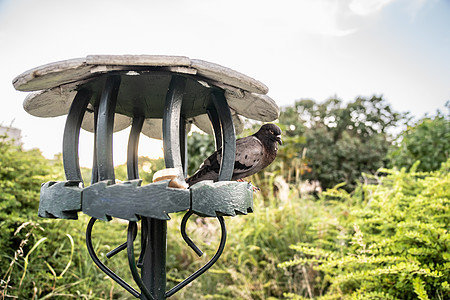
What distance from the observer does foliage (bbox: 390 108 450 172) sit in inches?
138

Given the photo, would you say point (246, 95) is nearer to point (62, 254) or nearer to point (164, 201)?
point (164, 201)

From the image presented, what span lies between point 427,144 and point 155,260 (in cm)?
344

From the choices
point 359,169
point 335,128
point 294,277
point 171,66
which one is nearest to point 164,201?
point 171,66

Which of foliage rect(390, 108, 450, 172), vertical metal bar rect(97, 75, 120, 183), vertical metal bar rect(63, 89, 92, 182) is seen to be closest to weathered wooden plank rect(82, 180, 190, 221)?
vertical metal bar rect(97, 75, 120, 183)

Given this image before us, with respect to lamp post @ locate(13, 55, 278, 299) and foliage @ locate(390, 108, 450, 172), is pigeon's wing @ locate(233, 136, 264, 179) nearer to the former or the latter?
lamp post @ locate(13, 55, 278, 299)

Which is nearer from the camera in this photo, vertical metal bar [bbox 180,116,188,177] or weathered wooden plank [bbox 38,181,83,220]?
weathered wooden plank [bbox 38,181,83,220]

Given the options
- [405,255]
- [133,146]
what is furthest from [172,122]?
[405,255]

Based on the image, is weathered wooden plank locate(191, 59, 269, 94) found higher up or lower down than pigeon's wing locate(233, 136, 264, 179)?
higher up

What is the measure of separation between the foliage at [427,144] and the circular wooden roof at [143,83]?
2948 millimetres

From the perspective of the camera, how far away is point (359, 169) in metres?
10.2

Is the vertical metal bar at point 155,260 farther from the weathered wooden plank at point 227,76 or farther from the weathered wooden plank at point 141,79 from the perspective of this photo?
the weathered wooden plank at point 227,76

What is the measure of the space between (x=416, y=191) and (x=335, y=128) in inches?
394

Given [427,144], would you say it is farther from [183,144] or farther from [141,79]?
[141,79]

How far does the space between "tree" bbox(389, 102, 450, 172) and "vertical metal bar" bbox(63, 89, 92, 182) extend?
3.45 metres
